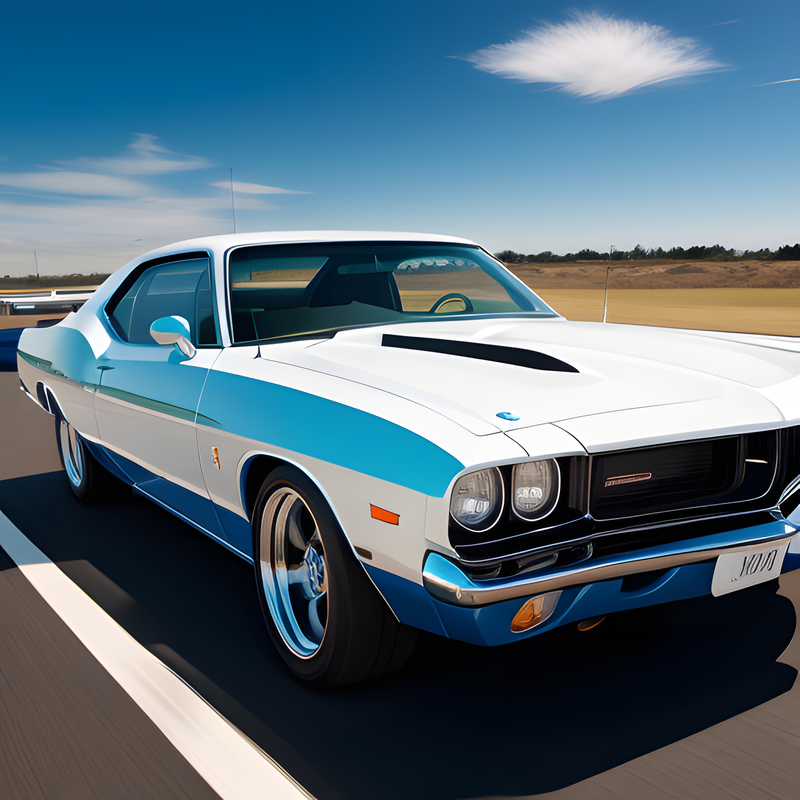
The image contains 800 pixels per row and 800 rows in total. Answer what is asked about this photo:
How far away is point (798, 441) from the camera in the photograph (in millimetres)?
2400

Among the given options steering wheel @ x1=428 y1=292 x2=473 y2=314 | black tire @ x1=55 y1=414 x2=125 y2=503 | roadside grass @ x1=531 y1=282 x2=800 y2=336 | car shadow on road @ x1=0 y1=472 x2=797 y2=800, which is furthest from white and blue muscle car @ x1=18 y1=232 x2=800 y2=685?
roadside grass @ x1=531 y1=282 x2=800 y2=336

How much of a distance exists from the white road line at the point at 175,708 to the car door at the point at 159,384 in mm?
541

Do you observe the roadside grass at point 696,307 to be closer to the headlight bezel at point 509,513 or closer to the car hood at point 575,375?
the car hood at point 575,375

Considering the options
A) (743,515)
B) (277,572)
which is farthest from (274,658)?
(743,515)

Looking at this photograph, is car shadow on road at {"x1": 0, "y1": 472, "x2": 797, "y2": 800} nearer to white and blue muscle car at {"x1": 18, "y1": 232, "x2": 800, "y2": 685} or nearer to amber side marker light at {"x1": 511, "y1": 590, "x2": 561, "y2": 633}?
white and blue muscle car at {"x1": 18, "y1": 232, "x2": 800, "y2": 685}

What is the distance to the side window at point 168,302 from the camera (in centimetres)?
334

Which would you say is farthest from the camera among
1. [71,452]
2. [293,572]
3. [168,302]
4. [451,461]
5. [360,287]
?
[71,452]

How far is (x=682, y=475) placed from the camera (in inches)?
87.0

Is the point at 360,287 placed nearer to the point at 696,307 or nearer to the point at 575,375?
the point at 575,375

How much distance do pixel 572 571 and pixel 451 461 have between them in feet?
1.42

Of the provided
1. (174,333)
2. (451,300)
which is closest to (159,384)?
(174,333)

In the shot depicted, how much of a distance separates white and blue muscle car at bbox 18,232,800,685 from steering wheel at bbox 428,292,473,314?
555mm

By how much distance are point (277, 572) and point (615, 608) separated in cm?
119

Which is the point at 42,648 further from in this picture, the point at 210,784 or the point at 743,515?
the point at 743,515
